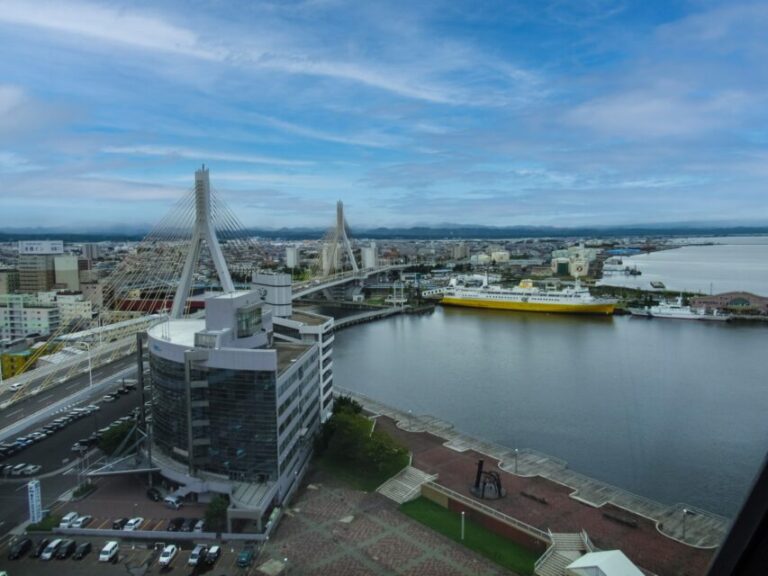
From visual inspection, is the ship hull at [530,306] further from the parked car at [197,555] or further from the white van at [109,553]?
the white van at [109,553]

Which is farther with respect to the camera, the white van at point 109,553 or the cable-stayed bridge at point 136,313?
the cable-stayed bridge at point 136,313

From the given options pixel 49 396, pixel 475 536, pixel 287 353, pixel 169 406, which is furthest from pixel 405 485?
pixel 49 396

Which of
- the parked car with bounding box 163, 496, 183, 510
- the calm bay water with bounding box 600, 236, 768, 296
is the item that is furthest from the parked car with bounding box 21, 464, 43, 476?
the calm bay water with bounding box 600, 236, 768, 296

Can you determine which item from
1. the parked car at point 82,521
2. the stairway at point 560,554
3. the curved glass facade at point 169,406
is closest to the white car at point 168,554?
the parked car at point 82,521

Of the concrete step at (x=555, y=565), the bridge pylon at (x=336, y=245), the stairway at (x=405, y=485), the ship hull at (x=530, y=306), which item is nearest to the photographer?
the concrete step at (x=555, y=565)

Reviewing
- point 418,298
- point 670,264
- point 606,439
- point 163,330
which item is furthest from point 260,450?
point 670,264

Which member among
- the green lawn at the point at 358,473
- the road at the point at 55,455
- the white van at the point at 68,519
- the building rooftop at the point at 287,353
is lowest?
the road at the point at 55,455

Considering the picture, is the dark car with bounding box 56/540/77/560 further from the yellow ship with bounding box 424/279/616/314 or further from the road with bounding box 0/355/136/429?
the yellow ship with bounding box 424/279/616/314
